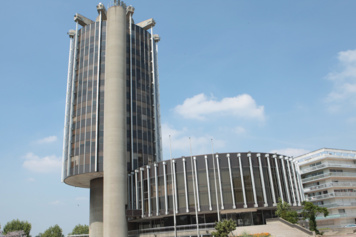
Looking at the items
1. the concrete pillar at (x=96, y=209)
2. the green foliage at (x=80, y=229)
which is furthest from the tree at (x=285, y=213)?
the green foliage at (x=80, y=229)

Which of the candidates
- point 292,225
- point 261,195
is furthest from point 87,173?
point 292,225

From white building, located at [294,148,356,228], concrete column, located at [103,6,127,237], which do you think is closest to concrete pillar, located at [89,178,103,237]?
concrete column, located at [103,6,127,237]

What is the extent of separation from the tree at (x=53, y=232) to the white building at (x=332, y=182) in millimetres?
112211

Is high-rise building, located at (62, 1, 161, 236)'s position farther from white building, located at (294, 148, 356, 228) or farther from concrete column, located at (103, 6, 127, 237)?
white building, located at (294, 148, 356, 228)

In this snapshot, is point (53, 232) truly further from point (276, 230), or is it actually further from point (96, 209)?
point (276, 230)

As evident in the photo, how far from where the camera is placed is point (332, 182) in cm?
8644

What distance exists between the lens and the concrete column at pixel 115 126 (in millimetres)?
62844

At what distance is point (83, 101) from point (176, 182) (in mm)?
32425

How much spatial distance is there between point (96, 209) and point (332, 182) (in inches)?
2517

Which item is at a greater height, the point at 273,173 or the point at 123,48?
the point at 123,48

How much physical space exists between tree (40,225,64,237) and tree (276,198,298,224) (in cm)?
12150

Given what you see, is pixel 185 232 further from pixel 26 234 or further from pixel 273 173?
pixel 26 234

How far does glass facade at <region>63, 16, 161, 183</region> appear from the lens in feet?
230

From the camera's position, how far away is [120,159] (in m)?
66.7
